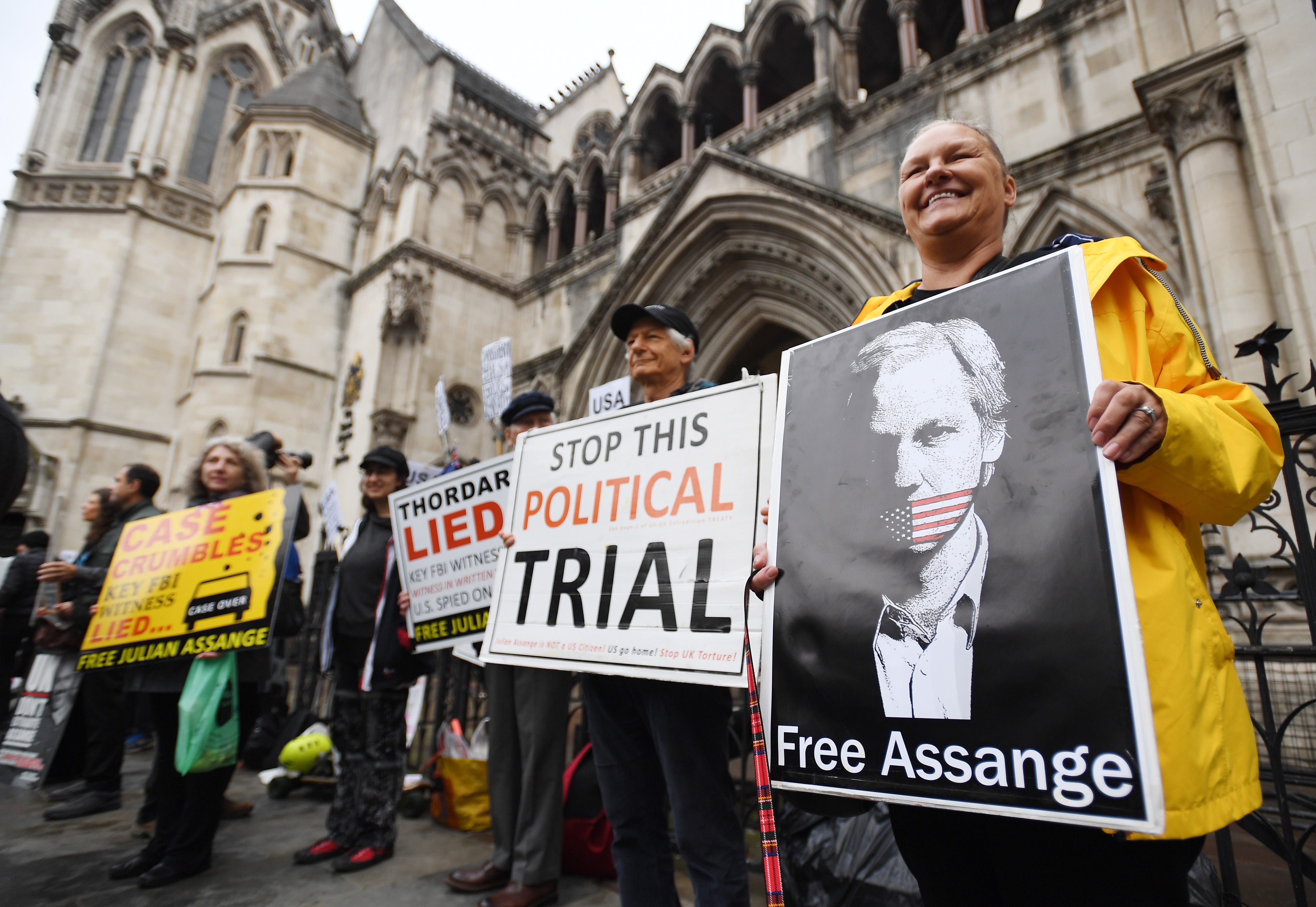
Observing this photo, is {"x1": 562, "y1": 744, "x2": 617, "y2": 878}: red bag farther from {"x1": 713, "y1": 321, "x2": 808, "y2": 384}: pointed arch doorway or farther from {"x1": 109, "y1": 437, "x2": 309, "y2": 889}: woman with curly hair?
{"x1": 713, "y1": 321, "x2": 808, "y2": 384}: pointed arch doorway

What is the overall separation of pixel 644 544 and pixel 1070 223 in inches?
298

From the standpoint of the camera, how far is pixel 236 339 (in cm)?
1471

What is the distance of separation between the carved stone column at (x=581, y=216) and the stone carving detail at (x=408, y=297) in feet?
11.0

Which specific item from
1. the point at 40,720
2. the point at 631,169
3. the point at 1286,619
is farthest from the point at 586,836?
the point at 631,169

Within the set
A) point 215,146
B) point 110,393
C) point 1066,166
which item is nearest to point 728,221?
point 1066,166

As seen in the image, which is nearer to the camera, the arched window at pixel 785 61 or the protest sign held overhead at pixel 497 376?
the protest sign held overhead at pixel 497 376

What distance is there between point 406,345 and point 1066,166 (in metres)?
12.3

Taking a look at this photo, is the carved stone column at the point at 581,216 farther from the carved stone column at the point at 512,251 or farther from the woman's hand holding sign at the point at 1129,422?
the woman's hand holding sign at the point at 1129,422

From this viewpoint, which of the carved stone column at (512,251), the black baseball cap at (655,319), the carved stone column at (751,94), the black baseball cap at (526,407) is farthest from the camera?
the carved stone column at (512,251)

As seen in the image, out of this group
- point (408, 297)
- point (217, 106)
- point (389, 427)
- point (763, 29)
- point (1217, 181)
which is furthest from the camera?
point (217, 106)

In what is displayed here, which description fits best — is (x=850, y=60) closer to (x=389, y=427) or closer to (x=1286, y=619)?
(x=1286, y=619)

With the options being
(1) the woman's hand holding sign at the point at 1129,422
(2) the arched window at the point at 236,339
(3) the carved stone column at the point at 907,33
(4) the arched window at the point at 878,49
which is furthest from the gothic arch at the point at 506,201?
(1) the woman's hand holding sign at the point at 1129,422

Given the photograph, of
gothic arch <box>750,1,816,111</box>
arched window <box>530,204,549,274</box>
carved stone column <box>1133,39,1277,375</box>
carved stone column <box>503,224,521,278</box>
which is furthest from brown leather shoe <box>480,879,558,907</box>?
arched window <box>530,204,549,274</box>

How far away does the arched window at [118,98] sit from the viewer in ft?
57.2
